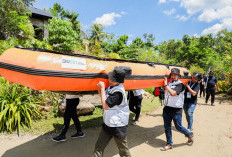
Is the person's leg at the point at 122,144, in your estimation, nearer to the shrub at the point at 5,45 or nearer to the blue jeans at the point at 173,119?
the blue jeans at the point at 173,119

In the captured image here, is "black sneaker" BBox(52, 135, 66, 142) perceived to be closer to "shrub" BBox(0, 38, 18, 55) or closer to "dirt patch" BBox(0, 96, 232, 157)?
"dirt patch" BBox(0, 96, 232, 157)

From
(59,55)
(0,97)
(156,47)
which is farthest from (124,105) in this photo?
(156,47)

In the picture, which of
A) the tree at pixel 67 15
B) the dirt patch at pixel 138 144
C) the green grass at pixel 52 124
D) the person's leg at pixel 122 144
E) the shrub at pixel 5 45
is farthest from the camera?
the tree at pixel 67 15

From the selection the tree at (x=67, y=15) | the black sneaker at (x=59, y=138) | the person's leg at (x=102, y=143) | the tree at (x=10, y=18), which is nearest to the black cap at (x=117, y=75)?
the person's leg at (x=102, y=143)

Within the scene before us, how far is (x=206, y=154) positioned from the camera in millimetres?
3121

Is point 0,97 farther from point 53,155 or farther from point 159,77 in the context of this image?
point 159,77

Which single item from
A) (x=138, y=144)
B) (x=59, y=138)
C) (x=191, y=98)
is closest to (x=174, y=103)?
(x=191, y=98)

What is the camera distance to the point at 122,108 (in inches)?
83.8

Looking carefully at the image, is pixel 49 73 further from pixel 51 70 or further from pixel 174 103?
pixel 174 103

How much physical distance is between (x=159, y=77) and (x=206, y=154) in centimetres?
193

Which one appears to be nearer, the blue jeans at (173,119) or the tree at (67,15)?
the blue jeans at (173,119)

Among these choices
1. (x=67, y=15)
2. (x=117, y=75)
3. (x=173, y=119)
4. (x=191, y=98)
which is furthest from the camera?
(x=67, y=15)

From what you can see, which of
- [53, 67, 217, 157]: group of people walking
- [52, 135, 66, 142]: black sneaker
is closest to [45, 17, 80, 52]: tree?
[53, 67, 217, 157]: group of people walking

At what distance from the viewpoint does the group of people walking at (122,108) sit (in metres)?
2.05
